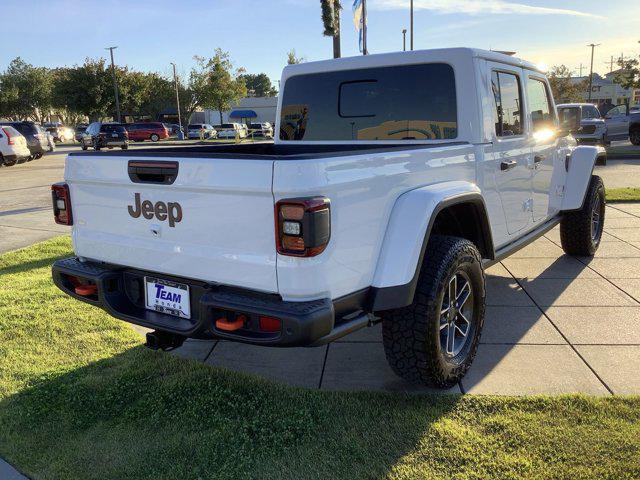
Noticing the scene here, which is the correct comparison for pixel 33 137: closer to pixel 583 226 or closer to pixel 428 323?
pixel 583 226

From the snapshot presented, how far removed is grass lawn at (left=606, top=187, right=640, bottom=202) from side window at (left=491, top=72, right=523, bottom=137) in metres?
6.17

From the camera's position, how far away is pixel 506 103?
4.26 m

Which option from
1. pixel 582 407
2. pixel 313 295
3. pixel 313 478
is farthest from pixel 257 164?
pixel 582 407

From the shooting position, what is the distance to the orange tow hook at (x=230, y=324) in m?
2.59

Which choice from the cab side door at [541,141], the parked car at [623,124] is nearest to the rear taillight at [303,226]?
the cab side door at [541,141]

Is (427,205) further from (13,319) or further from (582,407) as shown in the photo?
(13,319)

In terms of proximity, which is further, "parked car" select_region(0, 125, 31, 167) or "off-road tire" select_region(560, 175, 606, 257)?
"parked car" select_region(0, 125, 31, 167)

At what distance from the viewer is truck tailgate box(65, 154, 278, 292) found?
2508 mm

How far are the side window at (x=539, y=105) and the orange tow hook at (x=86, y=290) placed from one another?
3.69 metres

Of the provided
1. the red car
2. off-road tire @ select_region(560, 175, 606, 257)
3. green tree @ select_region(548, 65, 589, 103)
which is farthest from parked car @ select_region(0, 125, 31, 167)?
green tree @ select_region(548, 65, 589, 103)

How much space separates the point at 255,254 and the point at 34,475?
1547 mm

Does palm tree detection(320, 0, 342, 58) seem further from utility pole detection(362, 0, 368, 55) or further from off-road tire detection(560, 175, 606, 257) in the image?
off-road tire detection(560, 175, 606, 257)

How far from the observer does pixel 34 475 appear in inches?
107

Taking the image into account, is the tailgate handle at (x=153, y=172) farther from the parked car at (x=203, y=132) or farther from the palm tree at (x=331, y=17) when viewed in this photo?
the parked car at (x=203, y=132)
